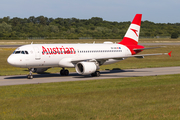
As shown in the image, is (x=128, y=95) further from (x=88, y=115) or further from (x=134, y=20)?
(x=134, y=20)

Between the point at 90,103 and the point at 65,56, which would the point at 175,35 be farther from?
the point at 90,103

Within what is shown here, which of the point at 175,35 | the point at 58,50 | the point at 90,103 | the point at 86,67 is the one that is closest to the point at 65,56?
the point at 58,50

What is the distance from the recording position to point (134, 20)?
137 ft

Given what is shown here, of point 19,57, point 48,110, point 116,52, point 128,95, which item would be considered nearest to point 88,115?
point 48,110

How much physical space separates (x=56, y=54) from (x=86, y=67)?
392 cm

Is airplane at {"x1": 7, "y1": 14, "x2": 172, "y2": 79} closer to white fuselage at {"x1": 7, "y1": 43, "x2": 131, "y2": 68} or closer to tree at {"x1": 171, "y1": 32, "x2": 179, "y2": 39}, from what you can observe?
white fuselage at {"x1": 7, "y1": 43, "x2": 131, "y2": 68}

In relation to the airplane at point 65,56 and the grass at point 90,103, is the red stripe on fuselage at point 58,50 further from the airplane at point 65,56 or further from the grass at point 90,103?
the grass at point 90,103

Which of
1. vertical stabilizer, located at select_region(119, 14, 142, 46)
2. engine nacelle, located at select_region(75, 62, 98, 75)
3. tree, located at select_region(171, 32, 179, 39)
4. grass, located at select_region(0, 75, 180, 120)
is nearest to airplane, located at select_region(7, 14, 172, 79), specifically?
engine nacelle, located at select_region(75, 62, 98, 75)

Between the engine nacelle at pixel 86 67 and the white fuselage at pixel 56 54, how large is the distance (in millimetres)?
1062

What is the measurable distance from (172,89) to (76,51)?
50.4ft

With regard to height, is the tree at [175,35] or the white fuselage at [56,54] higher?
the tree at [175,35]

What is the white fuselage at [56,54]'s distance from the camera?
1211 inches

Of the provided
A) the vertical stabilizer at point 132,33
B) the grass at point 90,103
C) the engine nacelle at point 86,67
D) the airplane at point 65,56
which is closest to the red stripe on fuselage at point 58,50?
the airplane at point 65,56

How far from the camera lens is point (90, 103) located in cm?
1755
